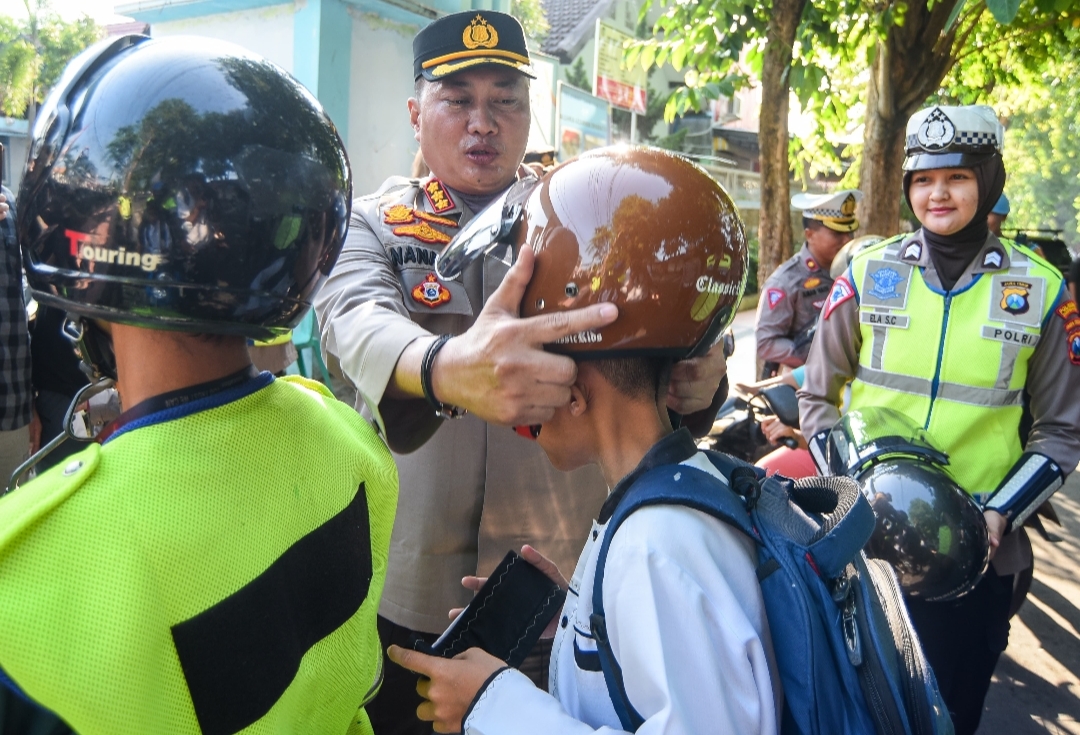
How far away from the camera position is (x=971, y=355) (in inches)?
114

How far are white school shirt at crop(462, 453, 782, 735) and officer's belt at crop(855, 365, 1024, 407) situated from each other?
1939 millimetres

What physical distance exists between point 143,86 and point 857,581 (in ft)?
4.15

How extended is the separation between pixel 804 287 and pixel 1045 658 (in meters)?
2.62

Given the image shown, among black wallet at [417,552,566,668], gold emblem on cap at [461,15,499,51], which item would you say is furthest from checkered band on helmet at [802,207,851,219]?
black wallet at [417,552,566,668]

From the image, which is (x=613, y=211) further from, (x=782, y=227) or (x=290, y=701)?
(x=782, y=227)

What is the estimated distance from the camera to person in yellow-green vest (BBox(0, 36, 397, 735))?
0.92m

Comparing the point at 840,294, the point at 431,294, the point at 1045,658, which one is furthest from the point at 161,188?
the point at 1045,658

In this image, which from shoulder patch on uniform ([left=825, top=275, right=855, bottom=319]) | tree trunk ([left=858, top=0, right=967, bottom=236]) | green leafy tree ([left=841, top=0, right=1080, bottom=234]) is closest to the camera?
shoulder patch on uniform ([left=825, top=275, right=855, bottom=319])

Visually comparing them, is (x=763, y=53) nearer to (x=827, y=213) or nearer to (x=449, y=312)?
(x=827, y=213)

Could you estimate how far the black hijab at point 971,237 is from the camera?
119 inches

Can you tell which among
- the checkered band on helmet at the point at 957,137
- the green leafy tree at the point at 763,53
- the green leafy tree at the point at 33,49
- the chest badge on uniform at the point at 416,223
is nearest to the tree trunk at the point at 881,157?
the green leafy tree at the point at 763,53

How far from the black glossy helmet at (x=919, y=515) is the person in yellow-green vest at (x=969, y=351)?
312 mm

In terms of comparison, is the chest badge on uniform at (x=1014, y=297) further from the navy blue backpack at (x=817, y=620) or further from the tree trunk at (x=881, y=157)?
the tree trunk at (x=881, y=157)

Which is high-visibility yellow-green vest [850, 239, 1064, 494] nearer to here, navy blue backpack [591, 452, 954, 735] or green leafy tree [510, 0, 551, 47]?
navy blue backpack [591, 452, 954, 735]
